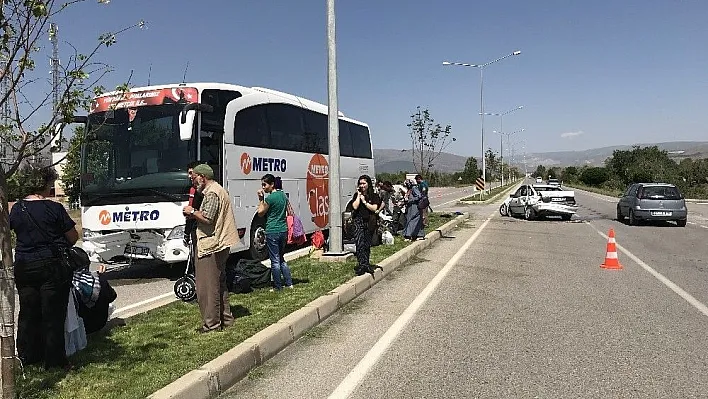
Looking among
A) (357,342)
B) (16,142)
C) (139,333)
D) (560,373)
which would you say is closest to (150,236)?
(139,333)

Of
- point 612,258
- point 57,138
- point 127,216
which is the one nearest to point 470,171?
point 612,258

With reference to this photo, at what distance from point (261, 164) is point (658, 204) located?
16.9 m

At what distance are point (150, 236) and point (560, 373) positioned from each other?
764 centimetres

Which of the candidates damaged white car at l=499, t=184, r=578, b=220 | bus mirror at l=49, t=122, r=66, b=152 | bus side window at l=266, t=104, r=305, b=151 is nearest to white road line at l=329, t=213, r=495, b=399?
bus mirror at l=49, t=122, r=66, b=152

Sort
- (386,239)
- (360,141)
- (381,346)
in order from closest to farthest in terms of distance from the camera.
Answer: (381,346) → (386,239) → (360,141)

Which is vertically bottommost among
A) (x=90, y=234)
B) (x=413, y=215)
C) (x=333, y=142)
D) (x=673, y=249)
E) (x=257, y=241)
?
(x=673, y=249)

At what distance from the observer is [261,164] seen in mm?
13562

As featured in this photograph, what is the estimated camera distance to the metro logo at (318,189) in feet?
54.9

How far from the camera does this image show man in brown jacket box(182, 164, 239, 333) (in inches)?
264

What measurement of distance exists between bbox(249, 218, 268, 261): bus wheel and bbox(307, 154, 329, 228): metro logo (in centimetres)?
333

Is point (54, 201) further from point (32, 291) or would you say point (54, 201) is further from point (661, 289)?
point (661, 289)

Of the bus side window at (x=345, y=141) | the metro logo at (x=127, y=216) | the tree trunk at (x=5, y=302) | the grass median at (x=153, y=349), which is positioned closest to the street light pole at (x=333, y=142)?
the grass median at (x=153, y=349)

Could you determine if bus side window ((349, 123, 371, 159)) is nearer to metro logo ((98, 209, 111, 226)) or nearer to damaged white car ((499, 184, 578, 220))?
damaged white car ((499, 184, 578, 220))

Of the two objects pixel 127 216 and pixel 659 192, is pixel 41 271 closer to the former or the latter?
pixel 127 216
